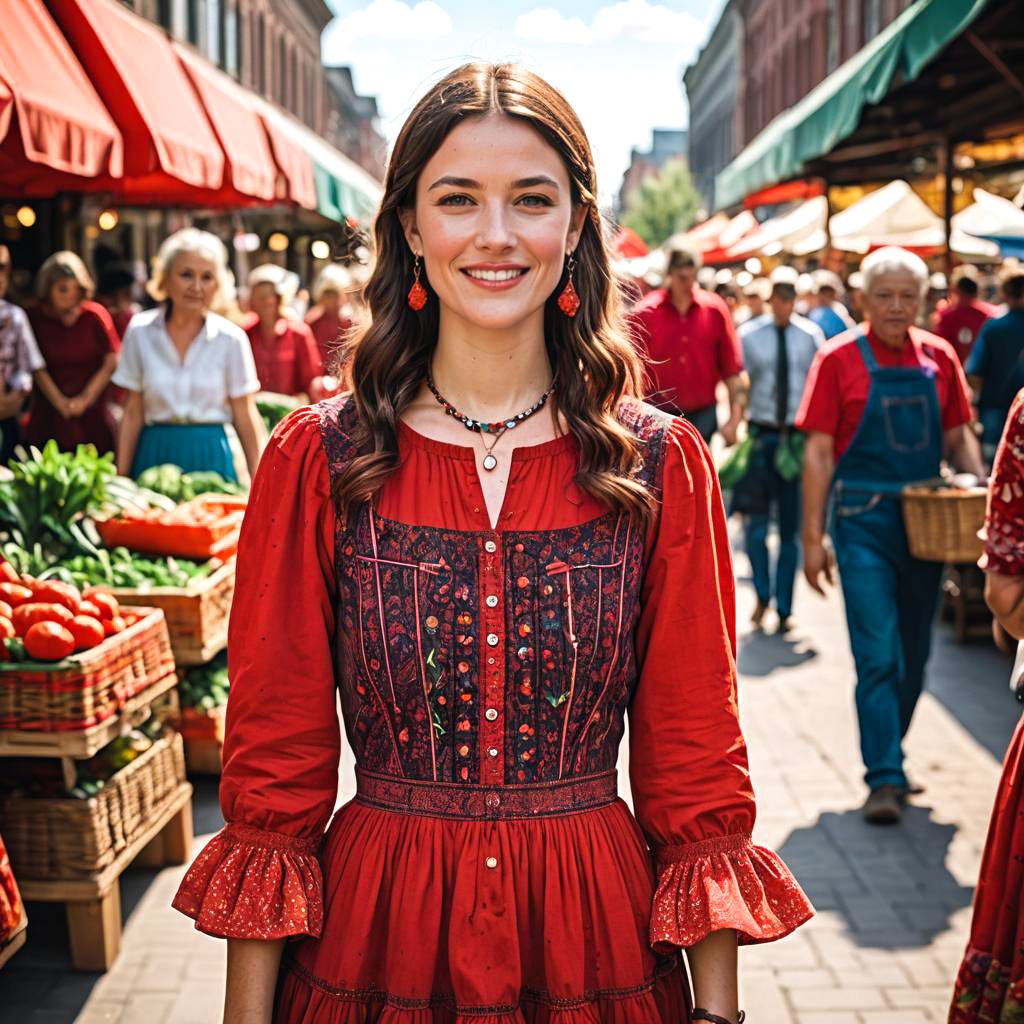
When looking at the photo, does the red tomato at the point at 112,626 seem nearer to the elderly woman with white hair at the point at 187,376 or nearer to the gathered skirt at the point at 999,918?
the elderly woman with white hair at the point at 187,376

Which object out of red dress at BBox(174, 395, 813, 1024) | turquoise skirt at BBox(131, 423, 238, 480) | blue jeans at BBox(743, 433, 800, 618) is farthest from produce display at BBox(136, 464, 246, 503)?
red dress at BBox(174, 395, 813, 1024)

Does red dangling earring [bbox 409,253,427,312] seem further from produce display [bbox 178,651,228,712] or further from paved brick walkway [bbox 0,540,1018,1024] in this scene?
produce display [bbox 178,651,228,712]

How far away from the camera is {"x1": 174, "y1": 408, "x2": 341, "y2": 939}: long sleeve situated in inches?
80.5

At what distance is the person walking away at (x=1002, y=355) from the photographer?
9.42 m

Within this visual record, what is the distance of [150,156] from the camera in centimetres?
756

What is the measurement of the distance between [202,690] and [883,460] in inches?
118

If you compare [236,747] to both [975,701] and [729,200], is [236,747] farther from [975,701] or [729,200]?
[729,200]

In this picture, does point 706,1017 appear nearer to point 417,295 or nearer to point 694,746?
point 694,746

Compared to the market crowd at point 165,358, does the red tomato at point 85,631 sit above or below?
below

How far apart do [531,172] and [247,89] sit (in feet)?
94.1

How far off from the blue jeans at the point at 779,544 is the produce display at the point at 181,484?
380 centimetres

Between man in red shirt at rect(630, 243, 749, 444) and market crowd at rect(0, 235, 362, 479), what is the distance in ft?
7.77

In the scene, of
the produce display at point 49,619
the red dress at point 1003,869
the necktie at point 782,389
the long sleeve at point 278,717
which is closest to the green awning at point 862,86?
the necktie at point 782,389

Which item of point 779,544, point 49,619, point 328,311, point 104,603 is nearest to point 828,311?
point 779,544
